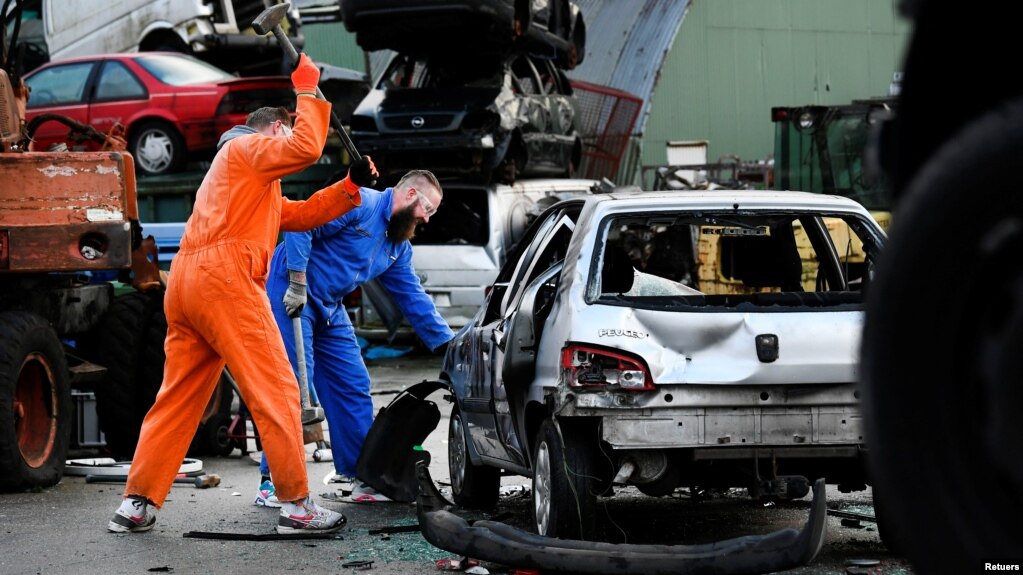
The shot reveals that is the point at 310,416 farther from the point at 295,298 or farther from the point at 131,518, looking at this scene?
the point at 131,518

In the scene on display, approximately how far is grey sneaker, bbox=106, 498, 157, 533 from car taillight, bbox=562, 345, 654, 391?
2384 mm

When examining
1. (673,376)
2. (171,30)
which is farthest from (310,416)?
(171,30)

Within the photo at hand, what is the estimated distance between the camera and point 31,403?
30.7ft

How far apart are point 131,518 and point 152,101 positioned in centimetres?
1215

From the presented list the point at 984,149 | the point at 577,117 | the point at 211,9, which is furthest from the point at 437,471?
the point at 211,9

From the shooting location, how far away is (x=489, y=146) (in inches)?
631

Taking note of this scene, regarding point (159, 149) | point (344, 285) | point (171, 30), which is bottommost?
point (344, 285)

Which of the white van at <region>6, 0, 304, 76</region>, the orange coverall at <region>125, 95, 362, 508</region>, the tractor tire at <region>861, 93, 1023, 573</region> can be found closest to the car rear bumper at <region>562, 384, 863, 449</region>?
the orange coverall at <region>125, 95, 362, 508</region>

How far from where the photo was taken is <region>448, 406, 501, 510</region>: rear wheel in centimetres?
811

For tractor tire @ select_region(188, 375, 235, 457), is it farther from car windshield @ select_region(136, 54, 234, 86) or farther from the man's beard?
car windshield @ select_region(136, 54, 234, 86)

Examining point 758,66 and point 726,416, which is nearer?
point 726,416

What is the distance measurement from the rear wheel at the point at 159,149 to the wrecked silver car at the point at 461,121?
110 inches

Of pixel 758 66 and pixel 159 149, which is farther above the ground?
pixel 758 66

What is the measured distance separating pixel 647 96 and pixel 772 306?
81.9 feet
